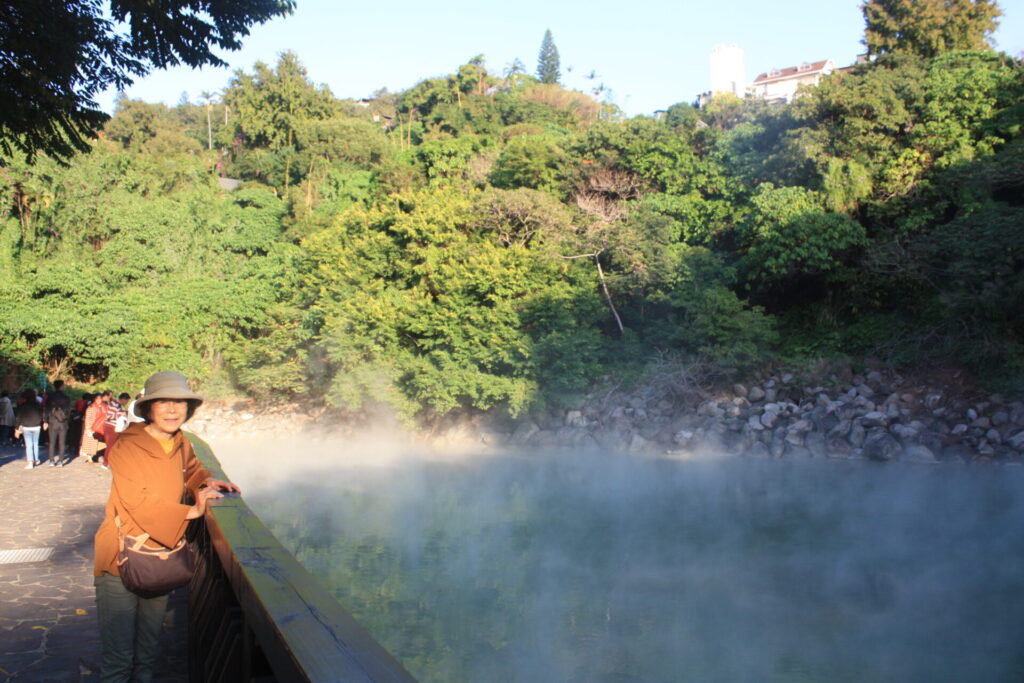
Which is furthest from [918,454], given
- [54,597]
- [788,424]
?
[54,597]

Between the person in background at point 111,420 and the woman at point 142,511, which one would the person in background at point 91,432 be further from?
the woman at point 142,511

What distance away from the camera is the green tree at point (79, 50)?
6.09 meters

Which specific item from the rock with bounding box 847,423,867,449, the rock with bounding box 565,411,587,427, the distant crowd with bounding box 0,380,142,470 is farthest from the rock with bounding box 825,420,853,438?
the distant crowd with bounding box 0,380,142,470

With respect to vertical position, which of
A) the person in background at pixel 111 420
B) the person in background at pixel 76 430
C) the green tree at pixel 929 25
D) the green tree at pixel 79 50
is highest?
the green tree at pixel 929 25

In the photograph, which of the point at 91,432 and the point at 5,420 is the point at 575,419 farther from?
the point at 5,420

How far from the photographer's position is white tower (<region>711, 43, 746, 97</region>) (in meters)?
58.4

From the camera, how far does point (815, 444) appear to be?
16.2m

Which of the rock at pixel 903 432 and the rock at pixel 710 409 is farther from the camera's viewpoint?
the rock at pixel 710 409

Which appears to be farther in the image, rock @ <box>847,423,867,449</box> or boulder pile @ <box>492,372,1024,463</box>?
rock @ <box>847,423,867,449</box>

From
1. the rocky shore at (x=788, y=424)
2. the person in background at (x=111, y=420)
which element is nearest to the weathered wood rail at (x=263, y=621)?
the person in background at (x=111, y=420)

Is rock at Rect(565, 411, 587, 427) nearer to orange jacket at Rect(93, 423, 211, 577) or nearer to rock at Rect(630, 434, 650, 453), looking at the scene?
rock at Rect(630, 434, 650, 453)

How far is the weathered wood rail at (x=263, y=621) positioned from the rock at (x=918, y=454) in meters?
14.4

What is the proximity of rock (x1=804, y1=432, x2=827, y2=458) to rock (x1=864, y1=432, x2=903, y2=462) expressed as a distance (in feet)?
2.54

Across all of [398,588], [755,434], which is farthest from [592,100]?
[398,588]
